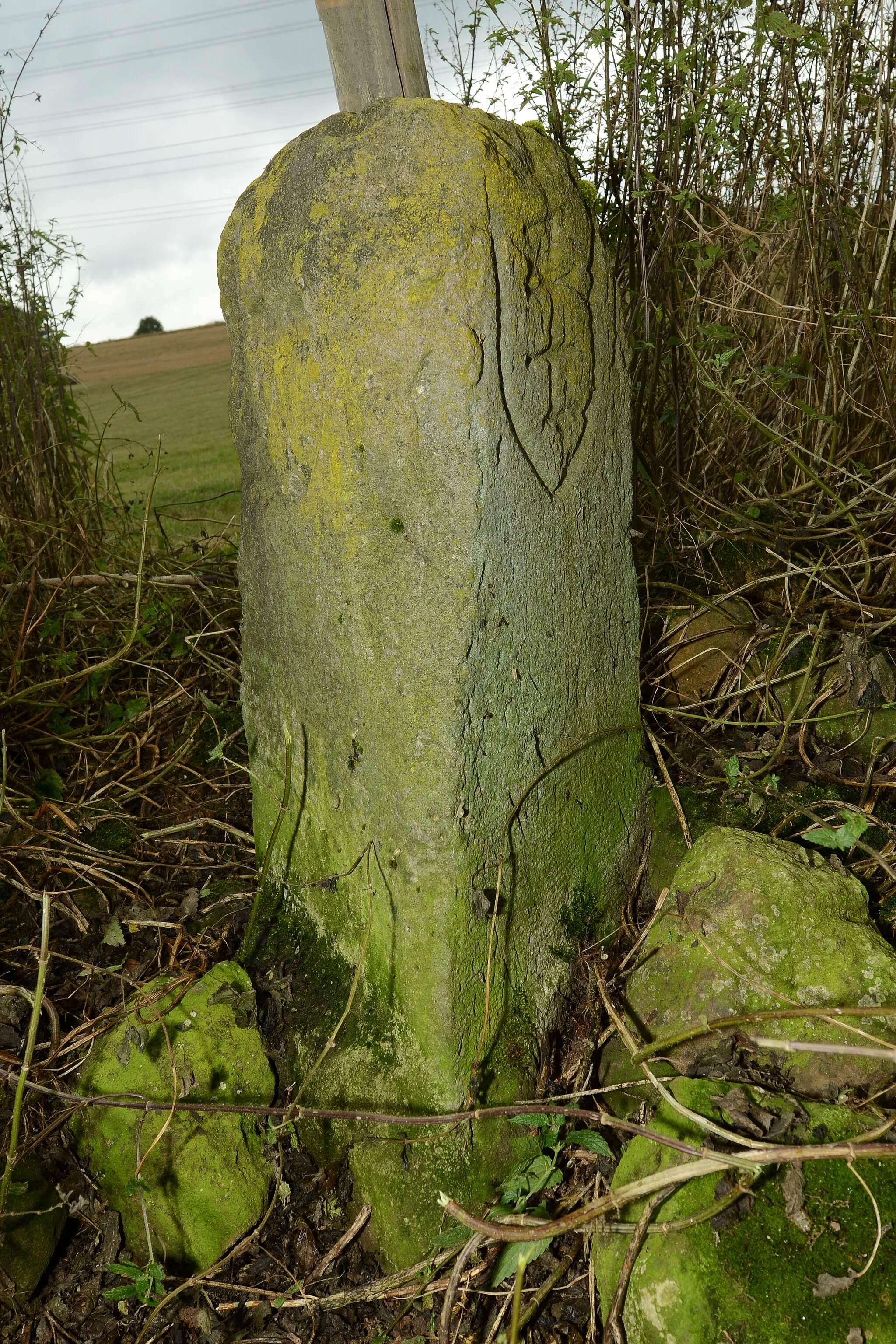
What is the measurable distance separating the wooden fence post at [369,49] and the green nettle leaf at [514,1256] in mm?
1848

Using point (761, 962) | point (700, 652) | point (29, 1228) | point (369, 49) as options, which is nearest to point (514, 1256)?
point (761, 962)

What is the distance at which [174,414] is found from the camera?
7238mm

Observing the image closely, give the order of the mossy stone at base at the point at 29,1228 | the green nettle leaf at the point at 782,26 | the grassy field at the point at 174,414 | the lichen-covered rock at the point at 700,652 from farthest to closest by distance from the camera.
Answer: the grassy field at the point at 174,414 < the lichen-covered rock at the point at 700,652 < the green nettle leaf at the point at 782,26 < the mossy stone at base at the point at 29,1228

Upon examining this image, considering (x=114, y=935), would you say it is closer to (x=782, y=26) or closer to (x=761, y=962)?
(x=761, y=962)

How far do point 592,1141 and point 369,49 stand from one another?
1.85 m

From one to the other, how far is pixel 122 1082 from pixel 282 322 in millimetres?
1397

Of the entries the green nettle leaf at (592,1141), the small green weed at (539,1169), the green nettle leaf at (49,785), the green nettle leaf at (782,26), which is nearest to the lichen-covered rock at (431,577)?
the small green weed at (539,1169)

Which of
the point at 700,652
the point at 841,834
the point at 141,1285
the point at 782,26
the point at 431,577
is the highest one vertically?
the point at 782,26

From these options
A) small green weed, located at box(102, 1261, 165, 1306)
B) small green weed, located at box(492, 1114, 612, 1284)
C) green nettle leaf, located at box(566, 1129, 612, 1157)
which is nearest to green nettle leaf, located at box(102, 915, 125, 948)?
small green weed, located at box(102, 1261, 165, 1306)

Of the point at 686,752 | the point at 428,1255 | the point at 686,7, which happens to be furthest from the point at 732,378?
the point at 428,1255

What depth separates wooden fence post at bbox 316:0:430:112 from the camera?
1607 millimetres

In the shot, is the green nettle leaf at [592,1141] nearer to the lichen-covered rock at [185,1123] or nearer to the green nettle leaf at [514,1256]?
the green nettle leaf at [514,1256]

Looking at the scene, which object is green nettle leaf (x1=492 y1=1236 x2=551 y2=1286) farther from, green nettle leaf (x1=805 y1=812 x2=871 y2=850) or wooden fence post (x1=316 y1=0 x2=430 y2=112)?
wooden fence post (x1=316 y1=0 x2=430 y2=112)

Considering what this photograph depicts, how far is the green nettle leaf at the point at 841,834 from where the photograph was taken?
1.65m
